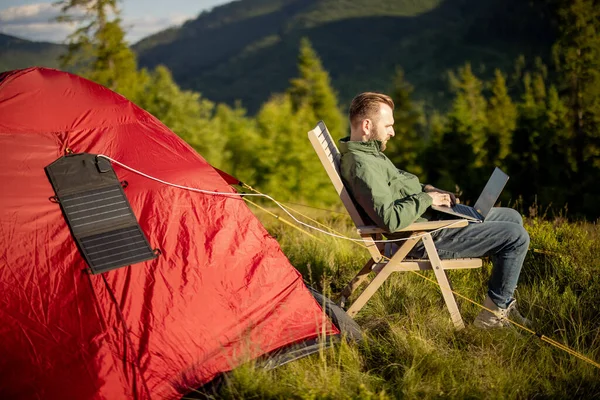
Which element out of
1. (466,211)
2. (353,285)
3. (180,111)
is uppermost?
(466,211)

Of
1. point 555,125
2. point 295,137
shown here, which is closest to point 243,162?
point 295,137

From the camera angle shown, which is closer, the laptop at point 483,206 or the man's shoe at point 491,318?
the man's shoe at point 491,318

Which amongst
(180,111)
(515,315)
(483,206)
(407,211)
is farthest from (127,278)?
(180,111)

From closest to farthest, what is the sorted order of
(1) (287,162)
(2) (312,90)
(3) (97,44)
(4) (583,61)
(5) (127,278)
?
1. (5) (127,278)
2. (4) (583,61)
3. (3) (97,44)
4. (1) (287,162)
5. (2) (312,90)

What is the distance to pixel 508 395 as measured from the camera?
3.24 m

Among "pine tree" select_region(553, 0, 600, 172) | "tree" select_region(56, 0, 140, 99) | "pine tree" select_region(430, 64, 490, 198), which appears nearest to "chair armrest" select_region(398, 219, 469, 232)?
"pine tree" select_region(553, 0, 600, 172)

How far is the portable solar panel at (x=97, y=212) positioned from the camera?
360cm

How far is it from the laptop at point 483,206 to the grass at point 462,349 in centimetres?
73

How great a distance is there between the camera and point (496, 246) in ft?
13.3

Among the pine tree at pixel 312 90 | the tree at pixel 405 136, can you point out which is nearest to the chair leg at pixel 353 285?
the tree at pixel 405 136

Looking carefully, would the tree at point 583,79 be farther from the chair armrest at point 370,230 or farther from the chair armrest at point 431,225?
the chair armrest at point 370,230

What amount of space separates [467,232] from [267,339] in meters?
1.59

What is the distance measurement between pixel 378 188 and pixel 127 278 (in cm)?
174

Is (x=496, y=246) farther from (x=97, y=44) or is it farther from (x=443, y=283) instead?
(x=97, y=44)
